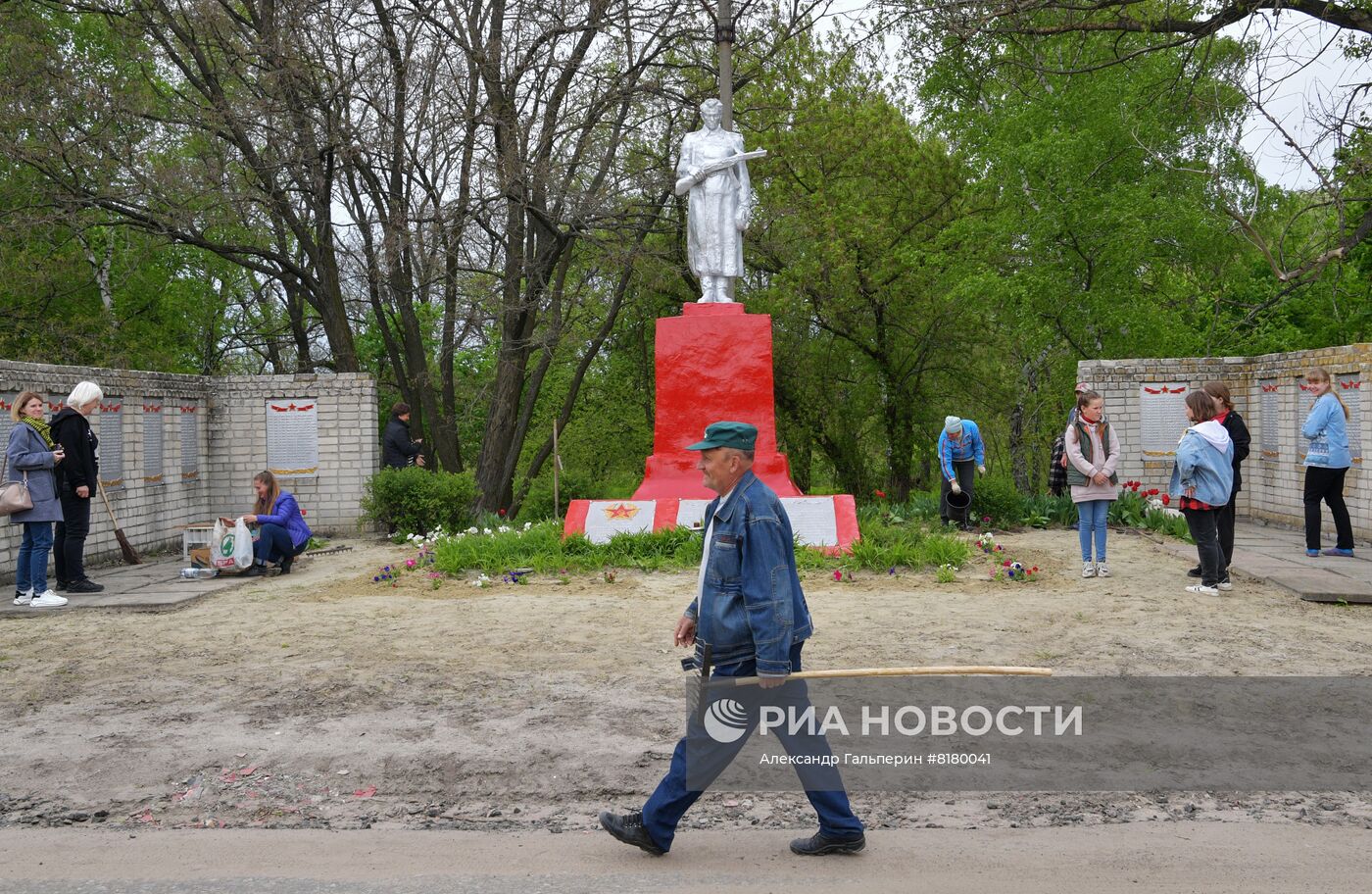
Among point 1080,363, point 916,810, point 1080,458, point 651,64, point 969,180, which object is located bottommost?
point 916,810

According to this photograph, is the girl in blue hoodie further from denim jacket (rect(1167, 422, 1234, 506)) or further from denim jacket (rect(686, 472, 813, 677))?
denim jacket (rect(686, 472, 813, 677))

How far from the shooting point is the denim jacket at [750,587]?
3643 millimetres

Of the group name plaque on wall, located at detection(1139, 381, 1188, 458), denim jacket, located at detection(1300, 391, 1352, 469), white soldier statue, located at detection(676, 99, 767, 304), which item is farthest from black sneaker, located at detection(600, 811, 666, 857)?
name plaque on wall, located at detection(1139, 381, 1188, 458)

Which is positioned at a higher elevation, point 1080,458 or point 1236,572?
point 1080,458

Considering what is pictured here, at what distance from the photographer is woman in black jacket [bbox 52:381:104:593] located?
942 cm

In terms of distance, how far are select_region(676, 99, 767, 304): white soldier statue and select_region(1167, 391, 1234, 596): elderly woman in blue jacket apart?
5.95 metres

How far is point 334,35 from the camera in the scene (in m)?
15.9

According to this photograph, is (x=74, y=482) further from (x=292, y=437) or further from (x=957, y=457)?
(x=957, y=457)

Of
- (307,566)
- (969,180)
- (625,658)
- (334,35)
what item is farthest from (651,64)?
(625,658)

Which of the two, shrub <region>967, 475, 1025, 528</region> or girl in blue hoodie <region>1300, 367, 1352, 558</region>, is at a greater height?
girl in blue hoodie <region>1300, 367, 1352, 558</region>

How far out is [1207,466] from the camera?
8359mm

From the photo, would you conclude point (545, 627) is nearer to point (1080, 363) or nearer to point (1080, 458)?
point (1080, 458)

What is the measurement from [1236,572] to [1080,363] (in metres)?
5.97

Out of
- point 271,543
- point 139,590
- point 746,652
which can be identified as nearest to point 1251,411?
point 271,543
